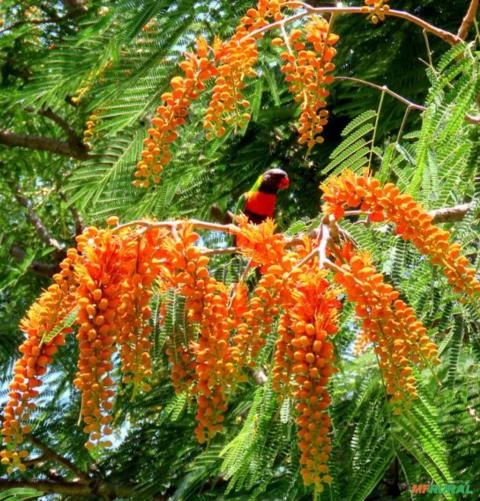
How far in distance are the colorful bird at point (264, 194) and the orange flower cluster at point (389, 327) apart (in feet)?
6.26

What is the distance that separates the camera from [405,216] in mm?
1563

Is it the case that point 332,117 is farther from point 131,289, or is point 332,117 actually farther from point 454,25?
point 131,289

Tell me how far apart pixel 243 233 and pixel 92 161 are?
1796mm

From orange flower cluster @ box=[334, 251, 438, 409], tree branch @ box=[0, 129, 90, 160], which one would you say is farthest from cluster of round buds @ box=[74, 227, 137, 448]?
tree branch @ box=[0, 129, 90, 160]

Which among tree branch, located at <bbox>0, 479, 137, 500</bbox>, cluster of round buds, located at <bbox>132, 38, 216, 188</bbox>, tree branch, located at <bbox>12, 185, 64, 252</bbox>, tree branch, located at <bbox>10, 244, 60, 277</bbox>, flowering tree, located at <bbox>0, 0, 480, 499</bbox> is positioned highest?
cluster of round buds, located at <bbox>132, 38, 216, 188</bbox>

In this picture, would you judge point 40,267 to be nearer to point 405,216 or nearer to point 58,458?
point 58,458

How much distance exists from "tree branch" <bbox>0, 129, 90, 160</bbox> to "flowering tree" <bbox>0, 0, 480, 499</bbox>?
1486 mm

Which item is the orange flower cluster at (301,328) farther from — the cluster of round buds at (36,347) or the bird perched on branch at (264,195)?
the bird perched on branch at (264,195)

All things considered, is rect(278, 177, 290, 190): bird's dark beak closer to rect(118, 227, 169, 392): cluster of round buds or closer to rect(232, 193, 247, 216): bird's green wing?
rect(232, 193, 247, 216): bird's green wing

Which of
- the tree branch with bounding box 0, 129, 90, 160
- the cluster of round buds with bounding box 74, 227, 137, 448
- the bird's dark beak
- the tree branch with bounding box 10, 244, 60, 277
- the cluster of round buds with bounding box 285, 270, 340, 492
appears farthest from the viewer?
the tree branch with bounding box 0, 129, 90, 160

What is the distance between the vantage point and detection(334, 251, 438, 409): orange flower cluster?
1450 millimetres

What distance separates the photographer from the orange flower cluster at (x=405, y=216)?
59.3 inches

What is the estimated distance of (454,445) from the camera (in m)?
2.33

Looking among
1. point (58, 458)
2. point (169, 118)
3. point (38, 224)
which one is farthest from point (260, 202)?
point (38, 224)
